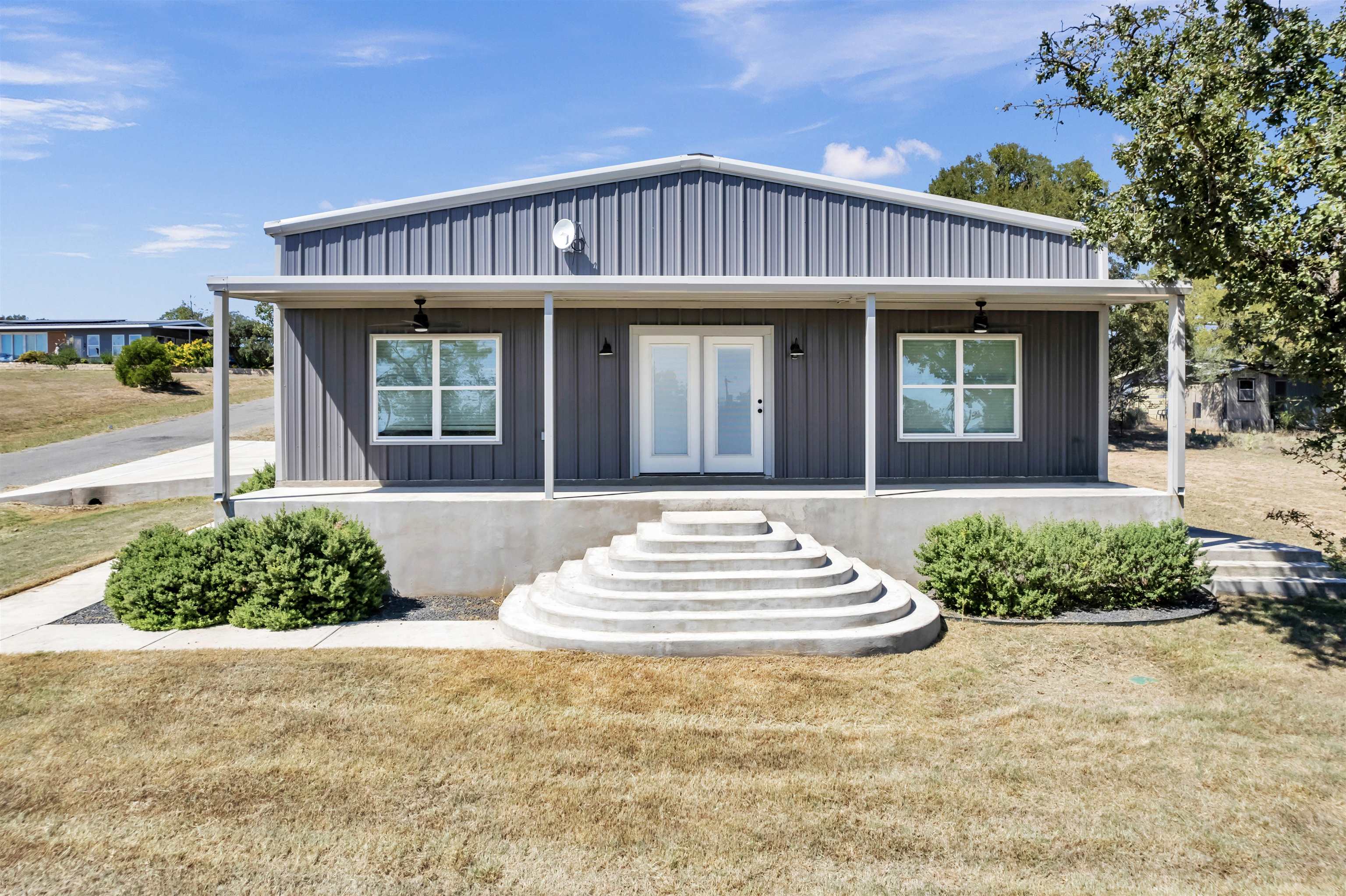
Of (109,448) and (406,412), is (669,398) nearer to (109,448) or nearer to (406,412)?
(406,412)

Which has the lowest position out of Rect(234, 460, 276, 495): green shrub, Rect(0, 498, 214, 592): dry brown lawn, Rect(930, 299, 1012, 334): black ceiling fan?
Rect(0, 498, 214, 592): dry brown lawn

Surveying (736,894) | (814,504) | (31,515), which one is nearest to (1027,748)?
(736,894)

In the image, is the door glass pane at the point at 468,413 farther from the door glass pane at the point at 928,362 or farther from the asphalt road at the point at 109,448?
the asphalt road at the point at 109,448

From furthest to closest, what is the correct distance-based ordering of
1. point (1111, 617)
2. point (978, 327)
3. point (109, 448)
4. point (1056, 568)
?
point (109, 448) < point (978, 327) < point (1056, 568) < point (1111, 617)

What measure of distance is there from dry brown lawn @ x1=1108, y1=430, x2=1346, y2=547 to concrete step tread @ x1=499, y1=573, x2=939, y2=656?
17.1 ft

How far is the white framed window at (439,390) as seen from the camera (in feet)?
31.1

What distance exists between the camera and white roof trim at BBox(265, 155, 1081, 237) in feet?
29.7

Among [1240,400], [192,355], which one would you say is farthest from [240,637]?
[192,355]

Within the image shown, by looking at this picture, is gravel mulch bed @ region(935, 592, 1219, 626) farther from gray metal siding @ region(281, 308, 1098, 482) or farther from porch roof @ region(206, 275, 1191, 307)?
porch roof @ region(206, 275, 1191, 307)

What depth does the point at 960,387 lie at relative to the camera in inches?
384

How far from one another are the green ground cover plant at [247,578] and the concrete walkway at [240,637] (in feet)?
0.44

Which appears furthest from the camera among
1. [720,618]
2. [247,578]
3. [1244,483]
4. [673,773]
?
[1244,483]

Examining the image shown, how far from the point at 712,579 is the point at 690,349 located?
12.8 feet

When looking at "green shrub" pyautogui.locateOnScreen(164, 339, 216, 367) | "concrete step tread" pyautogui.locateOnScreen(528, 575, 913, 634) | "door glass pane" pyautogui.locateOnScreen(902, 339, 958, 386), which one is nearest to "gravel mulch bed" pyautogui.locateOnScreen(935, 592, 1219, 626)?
"concrete step tread" pyautogui.locateOnScreen(528, 575, 913, 634)
